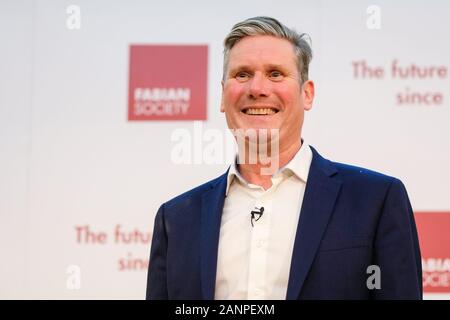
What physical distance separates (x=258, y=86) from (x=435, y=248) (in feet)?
6.52

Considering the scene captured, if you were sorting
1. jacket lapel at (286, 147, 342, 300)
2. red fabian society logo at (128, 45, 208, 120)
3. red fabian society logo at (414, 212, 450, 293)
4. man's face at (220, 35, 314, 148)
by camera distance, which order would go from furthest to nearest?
red fabian society logo at (128, 45, 208, 120) < red fabian society logo at (414, 212, 450, 293) < man's face at (220, 35, 314, 148) < jacket lapel at (286, 147, 342, 300)

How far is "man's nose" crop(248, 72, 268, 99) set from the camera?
1679 mm

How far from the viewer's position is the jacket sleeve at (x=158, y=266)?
5.65 feet

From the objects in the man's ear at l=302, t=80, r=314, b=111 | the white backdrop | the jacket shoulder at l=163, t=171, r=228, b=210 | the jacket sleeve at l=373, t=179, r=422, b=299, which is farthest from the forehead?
the white backdrop

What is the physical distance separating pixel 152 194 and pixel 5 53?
1.23m

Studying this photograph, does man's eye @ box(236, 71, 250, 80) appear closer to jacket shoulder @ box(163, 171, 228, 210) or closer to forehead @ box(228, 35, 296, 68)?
forehead @ box(228, 35, 296, 68)

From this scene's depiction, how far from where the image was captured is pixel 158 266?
175 cm

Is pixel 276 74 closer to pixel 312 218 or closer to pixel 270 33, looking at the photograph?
pixel 270 33

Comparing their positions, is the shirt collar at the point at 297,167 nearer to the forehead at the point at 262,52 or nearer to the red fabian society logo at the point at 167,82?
the forehead at the point at 262,52

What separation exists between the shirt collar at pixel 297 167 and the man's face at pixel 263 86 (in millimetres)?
62

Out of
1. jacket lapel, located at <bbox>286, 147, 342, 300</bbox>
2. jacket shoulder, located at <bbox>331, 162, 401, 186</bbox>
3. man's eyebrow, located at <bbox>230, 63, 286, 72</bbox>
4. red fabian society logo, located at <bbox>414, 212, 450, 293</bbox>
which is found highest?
man's eyebrow, located at <bbox>230, 63, 286, 72</bbox>

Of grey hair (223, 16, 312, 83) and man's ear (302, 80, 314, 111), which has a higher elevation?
grey hair (223, 16, 312, 83)

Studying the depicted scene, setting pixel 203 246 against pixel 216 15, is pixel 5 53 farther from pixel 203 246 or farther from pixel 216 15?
pixel 203 246

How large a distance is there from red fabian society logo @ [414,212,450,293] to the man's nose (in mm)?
1814
